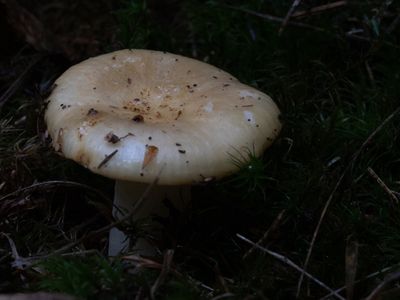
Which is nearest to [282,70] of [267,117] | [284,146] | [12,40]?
[284,146]

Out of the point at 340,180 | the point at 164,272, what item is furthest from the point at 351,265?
the point at 164,272

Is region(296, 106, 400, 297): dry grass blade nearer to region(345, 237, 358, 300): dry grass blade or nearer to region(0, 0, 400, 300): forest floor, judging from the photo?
region(0, 0, 400, 300): forest floor

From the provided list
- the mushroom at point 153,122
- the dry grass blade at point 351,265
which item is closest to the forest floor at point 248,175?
the dry grass blade at point 351,265

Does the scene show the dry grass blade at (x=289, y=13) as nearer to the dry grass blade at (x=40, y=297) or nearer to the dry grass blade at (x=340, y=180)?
the dry grass blade at (x=340, y=180)

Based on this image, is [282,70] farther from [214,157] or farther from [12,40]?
[12,40]

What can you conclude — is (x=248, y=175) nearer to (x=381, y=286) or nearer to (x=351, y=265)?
(x=351, y=265)

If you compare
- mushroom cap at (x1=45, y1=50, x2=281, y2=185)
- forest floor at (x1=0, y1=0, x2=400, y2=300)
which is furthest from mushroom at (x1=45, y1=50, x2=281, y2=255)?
forest floor at (x1=0, y1=0, x2=400, y2=300)
